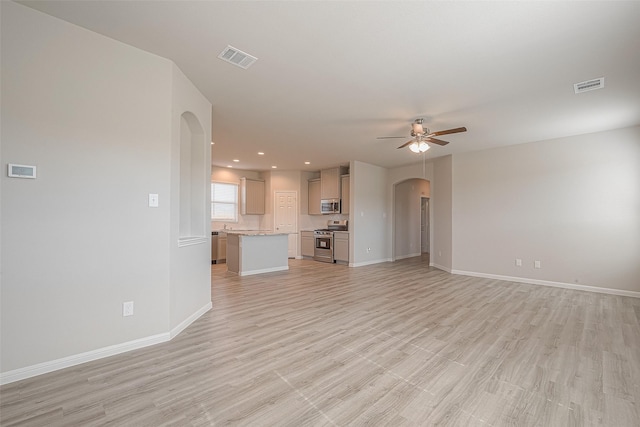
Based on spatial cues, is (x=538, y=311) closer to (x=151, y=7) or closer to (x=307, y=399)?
(x=307, y=399)

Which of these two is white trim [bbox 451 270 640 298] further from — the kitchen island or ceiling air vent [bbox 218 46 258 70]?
ceiling air vent [bbox 218 46 258 70]

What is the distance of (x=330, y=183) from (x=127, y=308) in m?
6.49

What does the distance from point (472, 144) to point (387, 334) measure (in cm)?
444

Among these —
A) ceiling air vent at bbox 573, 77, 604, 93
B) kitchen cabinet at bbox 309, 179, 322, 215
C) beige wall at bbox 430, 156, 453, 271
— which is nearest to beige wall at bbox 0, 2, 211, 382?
ceiling air vent at bbox 573, 77, 604, 93

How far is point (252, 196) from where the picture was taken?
29.2ft

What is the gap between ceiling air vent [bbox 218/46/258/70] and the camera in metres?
2.59

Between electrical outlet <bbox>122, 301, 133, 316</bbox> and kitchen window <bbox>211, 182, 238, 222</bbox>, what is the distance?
20.1 ft

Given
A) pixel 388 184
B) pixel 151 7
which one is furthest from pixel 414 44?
pixel 388 184

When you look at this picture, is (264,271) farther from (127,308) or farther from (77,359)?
(77,359)

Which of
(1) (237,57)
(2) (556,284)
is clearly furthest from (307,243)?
(1) (237,57)

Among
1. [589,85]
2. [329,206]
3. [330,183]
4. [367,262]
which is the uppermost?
[589,85]

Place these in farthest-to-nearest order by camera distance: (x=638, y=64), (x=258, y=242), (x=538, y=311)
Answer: (x=258, y=242) < (x=538, y=311) < (x=638, y=64)

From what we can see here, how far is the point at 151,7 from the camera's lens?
2068 millimetres

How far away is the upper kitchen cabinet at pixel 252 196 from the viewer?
8.74 metres
